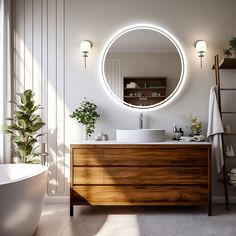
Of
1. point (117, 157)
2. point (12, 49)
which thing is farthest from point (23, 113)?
point (117, 157)

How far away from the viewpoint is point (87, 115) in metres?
2.90

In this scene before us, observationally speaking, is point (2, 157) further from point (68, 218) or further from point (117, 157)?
point (117, 157)

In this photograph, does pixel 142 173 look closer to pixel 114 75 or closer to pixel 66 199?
pixel 66 199

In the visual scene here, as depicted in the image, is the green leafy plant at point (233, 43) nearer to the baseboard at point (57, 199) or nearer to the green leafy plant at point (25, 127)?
the green leafy plant at point (25, 127)

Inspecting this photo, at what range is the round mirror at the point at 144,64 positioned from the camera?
3.05 metres

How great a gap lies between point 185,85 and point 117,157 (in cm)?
127

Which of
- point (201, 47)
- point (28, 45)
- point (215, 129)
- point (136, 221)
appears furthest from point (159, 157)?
point (28, 45)

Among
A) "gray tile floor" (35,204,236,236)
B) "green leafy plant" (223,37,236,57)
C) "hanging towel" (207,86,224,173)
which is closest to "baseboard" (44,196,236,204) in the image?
"gray tile floor" (35,204,236,236)

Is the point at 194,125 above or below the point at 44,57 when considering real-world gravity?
below

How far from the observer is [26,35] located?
3.14 m

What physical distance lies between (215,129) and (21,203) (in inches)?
83.5

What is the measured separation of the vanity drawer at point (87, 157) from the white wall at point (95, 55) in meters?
0.54

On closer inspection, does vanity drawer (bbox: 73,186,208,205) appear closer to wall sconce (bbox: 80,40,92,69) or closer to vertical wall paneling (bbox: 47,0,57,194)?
vertical wall paneling (bbox: 47,0,57,194)

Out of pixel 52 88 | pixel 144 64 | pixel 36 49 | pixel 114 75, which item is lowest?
pixel 52 88
